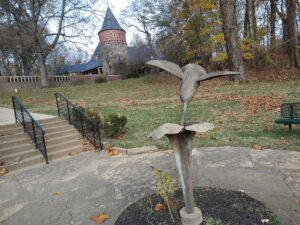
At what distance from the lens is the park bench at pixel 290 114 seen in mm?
6207

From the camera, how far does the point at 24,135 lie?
7.24m

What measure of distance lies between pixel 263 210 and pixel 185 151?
1.20 metres

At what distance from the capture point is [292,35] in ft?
57.2

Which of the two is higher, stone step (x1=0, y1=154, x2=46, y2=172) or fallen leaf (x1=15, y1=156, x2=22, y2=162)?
fallen leaf (x1=15, y1=156, x2=22, y2=162)

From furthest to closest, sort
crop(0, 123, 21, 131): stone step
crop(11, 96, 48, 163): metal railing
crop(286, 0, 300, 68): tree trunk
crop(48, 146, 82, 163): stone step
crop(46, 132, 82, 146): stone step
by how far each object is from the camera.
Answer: crop(286, 0, 300, 68): tree trunk
crop(0, 123, 21, 131): stone step
crop(46, 132, 82, 146): stone step
crop(48, 146, 82, 163): stone step
crop(11, 96, 48, 163): metal railing

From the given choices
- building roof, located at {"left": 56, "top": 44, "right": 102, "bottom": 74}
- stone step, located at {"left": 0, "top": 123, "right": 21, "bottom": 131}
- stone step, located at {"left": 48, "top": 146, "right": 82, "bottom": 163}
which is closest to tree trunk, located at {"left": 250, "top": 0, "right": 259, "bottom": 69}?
stone step, located at {"left": 48, "top": 146, "right": 82, "bottom": 163}

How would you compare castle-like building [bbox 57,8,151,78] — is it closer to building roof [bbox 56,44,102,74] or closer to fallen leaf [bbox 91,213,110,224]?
building roof [bbox 56,44,102,74]

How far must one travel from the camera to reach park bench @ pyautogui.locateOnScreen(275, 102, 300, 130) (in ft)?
20.4

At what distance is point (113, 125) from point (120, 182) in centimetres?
299

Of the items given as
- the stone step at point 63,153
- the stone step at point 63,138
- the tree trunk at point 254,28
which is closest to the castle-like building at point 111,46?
the tree trunk at point 254,28

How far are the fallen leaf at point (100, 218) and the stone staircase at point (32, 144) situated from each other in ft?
11.0

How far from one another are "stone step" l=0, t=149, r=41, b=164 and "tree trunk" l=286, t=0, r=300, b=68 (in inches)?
687

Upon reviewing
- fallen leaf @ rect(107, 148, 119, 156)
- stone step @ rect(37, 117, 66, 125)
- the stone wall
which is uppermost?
the stone wall

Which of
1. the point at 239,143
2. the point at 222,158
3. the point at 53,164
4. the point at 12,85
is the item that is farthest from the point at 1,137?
the point at 12,85
